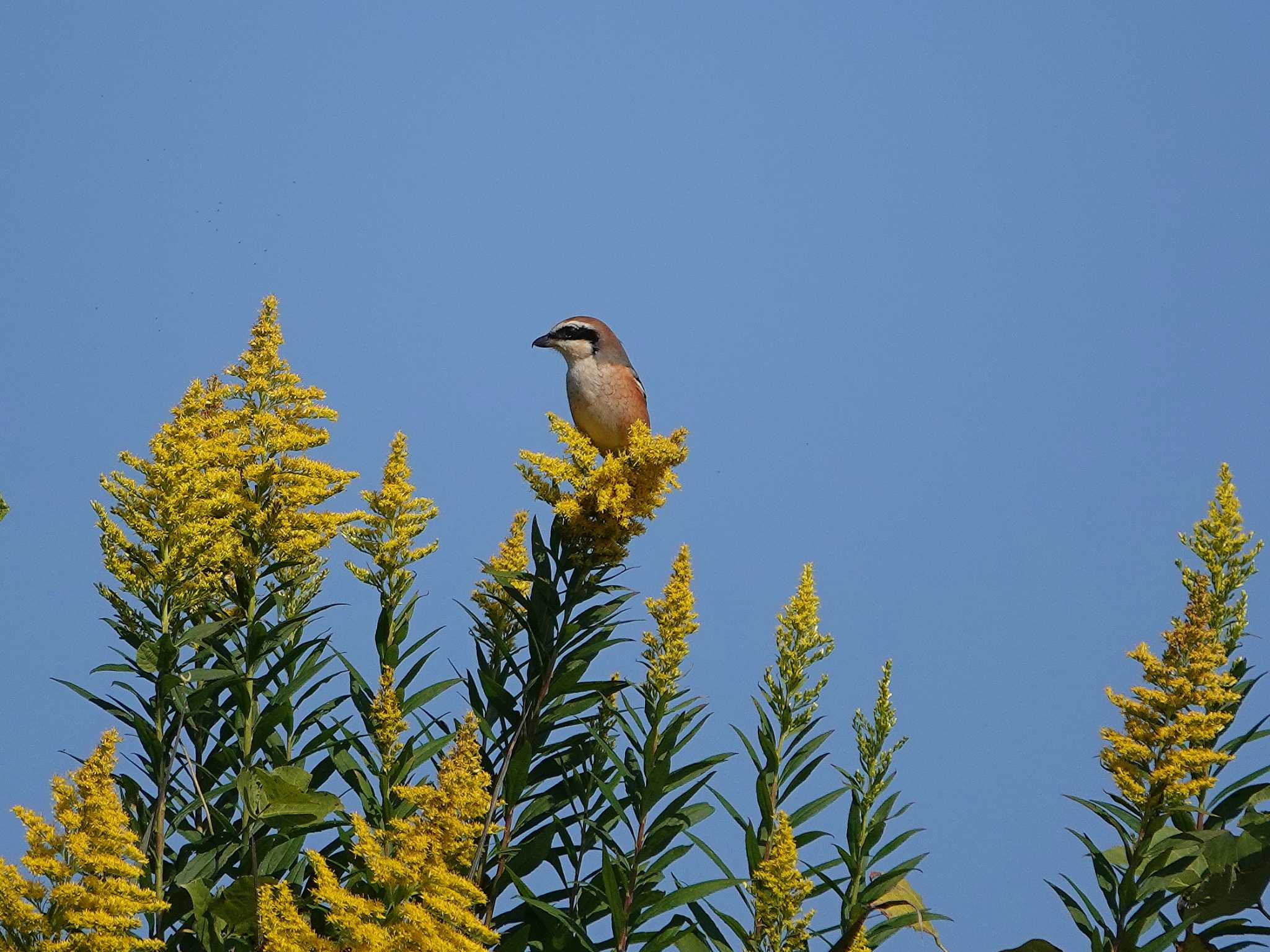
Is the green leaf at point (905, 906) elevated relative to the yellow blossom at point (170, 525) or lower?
lower

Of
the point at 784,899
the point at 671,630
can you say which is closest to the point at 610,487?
the point at 671,630

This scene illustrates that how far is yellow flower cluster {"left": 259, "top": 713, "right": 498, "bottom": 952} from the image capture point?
3.90 m

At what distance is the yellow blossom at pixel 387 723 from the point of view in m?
5.31

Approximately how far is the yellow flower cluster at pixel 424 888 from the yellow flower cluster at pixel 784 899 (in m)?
1.04

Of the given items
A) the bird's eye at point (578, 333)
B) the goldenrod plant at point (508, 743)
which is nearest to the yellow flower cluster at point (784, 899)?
the goldenrod plant at point (508, 743)

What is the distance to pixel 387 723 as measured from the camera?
5.32m

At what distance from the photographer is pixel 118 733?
4.41 m

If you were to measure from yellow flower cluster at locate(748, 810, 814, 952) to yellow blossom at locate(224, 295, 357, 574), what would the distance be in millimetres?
2261

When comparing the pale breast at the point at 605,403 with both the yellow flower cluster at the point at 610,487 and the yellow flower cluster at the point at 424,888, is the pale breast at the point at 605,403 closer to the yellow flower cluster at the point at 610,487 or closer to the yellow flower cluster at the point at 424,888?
the yellow flower cluster at the point at 610,487

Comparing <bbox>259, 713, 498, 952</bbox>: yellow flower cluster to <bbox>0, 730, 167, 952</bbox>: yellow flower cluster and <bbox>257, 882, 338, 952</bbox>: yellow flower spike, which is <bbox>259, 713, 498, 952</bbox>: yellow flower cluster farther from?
<bbox>0, 730, 167, 952</bbox>: yellow flower cluster

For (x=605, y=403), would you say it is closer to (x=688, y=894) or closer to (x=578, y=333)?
(x=578, y=333)

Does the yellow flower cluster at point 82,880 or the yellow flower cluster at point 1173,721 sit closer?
the yellow flower cluster at point 82,880

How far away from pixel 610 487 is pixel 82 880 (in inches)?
100

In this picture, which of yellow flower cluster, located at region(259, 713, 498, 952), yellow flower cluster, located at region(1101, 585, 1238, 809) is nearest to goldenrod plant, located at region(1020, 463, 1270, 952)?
yellow flower cluster, located at region(1101, 585, 1238, 809)
